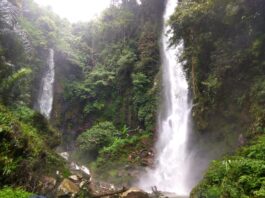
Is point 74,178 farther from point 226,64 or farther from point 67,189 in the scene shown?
point 226,64

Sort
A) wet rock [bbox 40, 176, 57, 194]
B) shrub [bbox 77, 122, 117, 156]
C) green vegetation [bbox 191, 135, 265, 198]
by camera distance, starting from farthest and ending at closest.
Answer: shrub [bbox 77, 122, 117, 156]
wet rock [bbox 40, 176, 57, 194]
green vegetation [bbox 191, 135, 265, 198]

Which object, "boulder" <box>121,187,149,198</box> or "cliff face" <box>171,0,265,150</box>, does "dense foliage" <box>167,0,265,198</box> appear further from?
"boulder" <box>121,187,149,198</box>

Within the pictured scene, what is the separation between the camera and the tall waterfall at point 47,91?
2248 cm

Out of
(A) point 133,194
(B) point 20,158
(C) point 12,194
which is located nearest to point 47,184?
(B) point 20,158

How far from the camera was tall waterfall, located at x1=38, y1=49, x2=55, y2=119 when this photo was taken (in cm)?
2248

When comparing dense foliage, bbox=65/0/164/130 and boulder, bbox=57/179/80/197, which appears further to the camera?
dense foliage, bbox=65/0/164/130

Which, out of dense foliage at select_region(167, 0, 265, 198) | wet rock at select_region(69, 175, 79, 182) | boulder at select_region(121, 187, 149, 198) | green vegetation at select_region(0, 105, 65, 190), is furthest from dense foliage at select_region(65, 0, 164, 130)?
green vegetation at select_region(0, 105, 65, 190)

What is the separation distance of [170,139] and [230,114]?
4.73 meters

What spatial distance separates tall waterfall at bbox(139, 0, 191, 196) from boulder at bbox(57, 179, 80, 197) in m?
5.04

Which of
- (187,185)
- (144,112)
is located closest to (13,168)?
(187,185)

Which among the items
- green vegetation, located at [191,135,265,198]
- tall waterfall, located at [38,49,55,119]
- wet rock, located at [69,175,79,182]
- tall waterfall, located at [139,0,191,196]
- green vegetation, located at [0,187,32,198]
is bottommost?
Result: green vegetation, located at [0,187,32,198]

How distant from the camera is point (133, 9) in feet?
85.9

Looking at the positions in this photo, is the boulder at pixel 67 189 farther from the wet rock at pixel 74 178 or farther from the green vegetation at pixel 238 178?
the green vegetation at pixel 238 178

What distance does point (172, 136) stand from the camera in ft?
55.9
